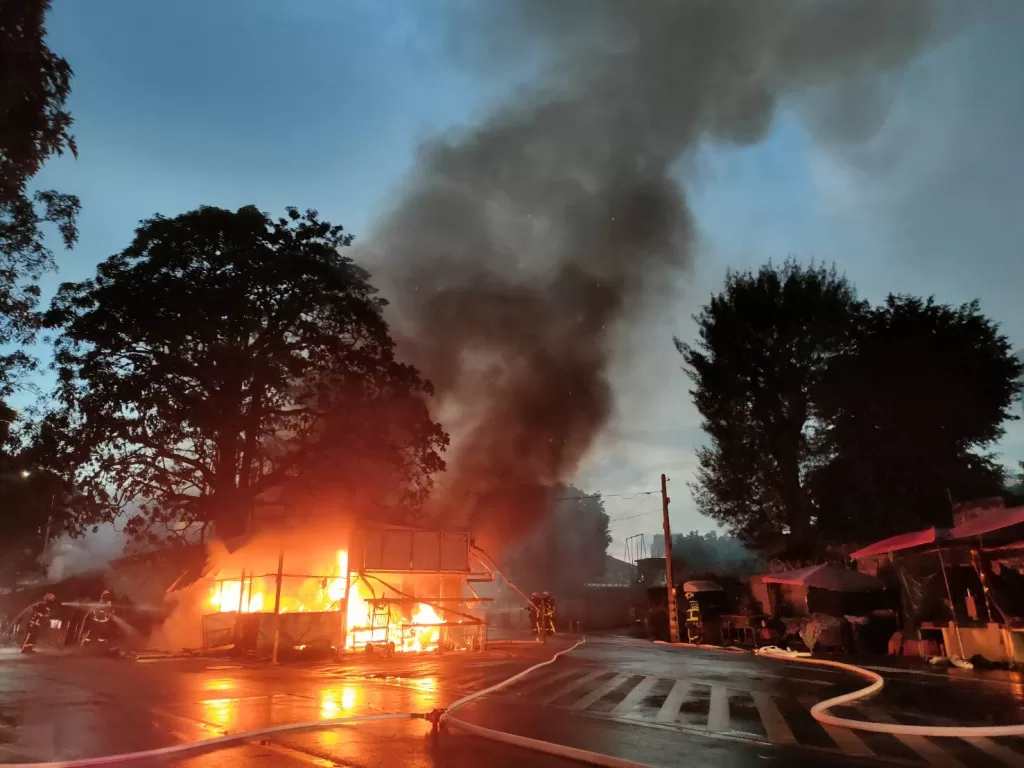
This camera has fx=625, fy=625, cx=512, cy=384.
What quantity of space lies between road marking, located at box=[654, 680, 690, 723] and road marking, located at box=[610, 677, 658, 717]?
1.38 feet

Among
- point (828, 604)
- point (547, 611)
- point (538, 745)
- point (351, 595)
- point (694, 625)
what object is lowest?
point (538, 745)

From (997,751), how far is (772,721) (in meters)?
2.38

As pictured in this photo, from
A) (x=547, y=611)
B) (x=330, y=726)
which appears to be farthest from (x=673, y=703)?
(x=547, y=611)

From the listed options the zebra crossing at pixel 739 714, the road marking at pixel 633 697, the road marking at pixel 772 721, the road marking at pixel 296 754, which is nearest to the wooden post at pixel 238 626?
the zebra crossing at pixel 739 714

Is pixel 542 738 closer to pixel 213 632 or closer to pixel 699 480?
pixel 213 632

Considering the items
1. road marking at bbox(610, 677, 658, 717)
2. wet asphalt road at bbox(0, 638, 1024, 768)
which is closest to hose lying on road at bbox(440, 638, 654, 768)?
wet asphalt road at bbox(0, 638, 1024, 768)

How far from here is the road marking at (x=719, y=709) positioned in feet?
25.4

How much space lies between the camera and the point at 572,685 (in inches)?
451

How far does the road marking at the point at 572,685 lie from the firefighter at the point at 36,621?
61.9 feet

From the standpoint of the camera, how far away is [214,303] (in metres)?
23.7

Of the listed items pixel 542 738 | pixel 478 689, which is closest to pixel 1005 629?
pixel 478 689

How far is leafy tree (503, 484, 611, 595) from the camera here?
60625 millimetres

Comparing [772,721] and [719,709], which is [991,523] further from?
[772,721]

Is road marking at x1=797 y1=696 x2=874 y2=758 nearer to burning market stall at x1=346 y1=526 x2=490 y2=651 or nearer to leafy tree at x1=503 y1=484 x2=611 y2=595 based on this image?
burning market stall at x1=346 y1=526 x2=490 y2=651
